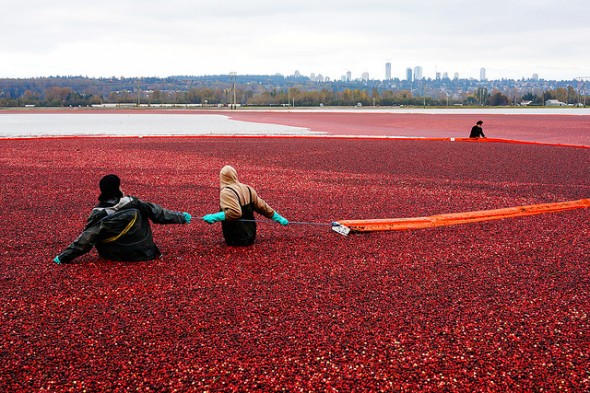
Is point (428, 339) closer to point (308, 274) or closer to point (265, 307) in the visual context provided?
point (265, 307)

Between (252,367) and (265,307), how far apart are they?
3.67 feet

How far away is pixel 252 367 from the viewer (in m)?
4.24

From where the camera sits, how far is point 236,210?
6898 millimetres

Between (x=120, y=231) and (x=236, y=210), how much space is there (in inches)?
50.7

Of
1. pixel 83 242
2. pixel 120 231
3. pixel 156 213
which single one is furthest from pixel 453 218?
pixel 83 242

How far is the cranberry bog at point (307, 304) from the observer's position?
4156 millimetres

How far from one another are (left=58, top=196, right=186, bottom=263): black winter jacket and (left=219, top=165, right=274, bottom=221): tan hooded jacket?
0.59m

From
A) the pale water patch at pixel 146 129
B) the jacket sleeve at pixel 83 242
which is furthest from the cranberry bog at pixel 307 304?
the pale water patch at pixel 146 129

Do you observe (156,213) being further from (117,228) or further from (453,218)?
(453,218)

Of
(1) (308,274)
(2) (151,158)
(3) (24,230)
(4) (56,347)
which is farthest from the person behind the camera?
(2) (151,158)

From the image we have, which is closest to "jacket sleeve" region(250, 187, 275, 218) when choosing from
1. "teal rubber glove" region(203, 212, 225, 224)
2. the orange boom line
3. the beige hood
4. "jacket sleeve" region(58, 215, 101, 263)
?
the beige hood

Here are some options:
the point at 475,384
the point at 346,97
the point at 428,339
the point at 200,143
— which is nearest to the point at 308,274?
the point at 428,339

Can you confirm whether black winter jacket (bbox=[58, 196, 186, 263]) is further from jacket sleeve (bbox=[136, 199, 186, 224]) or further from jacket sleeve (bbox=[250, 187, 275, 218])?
jacket sleeve (bbox=[250, 187, 275, 218])

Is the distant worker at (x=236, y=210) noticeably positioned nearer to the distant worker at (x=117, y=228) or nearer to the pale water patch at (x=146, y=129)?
the distant worker at (x=117, y=228)
